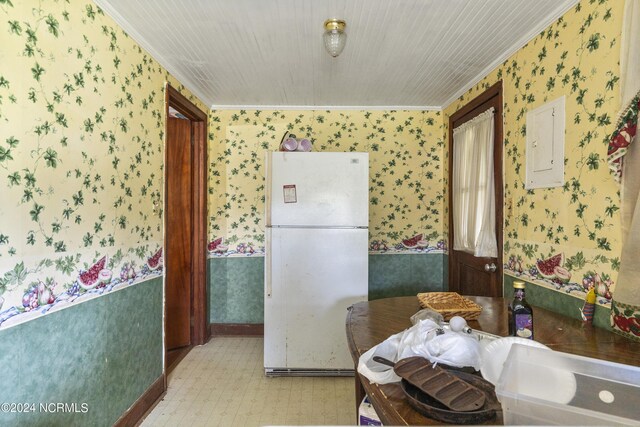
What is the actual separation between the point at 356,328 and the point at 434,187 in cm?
238

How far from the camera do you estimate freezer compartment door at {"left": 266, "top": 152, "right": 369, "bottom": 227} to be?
8.54 feet

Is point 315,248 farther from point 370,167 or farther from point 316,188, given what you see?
point 370,167

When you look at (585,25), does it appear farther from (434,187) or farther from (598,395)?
(434,187)

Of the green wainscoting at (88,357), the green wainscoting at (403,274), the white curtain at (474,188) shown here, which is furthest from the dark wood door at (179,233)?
the white curtain at (474,188)

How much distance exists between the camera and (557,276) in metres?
1.77

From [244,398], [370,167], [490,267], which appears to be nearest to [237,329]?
[244,398]

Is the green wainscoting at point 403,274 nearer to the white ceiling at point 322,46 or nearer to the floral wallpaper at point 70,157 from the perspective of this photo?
the white ceiling at point 322,46

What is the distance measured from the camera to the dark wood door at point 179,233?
3.12 m

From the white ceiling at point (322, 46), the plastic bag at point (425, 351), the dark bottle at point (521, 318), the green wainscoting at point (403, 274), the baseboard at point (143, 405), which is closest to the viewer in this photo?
the plastic bag at point (425, 351)

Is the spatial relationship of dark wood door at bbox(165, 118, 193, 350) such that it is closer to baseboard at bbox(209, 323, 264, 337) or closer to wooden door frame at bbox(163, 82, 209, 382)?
wooden door frame at bbox(163, 82, 209, 382)

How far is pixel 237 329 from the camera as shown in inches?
137

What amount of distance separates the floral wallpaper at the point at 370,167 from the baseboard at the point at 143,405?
134 centimetres

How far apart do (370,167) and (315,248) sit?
1.21 m

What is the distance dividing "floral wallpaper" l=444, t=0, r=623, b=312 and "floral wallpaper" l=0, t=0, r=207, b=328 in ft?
7.36
